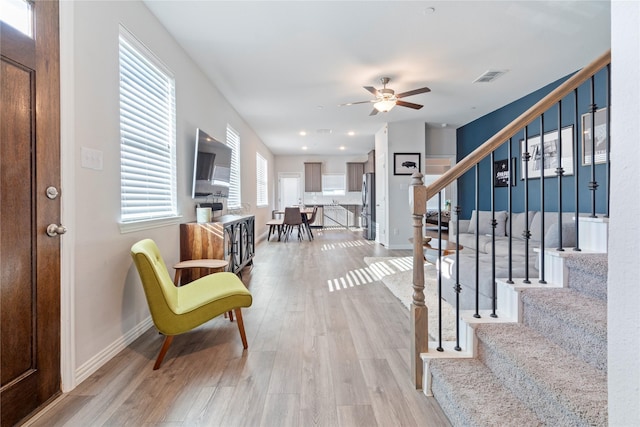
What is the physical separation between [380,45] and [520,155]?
3502mm

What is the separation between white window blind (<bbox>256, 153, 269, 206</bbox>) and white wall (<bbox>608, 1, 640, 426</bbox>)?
735 centimetres

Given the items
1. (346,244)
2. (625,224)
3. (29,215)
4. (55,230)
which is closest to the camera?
(625,224)

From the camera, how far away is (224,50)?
3.25 metres

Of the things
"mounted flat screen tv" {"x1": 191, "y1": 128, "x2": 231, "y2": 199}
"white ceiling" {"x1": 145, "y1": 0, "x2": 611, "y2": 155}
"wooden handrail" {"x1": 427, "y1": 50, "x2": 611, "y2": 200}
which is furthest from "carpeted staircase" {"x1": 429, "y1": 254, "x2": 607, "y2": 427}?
"mounted flat screen tv" {"x1": 191, "y1": 128, "x2": 231, "y2": 199}

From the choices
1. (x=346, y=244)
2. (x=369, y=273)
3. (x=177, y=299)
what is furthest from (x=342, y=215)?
(x=177, y=299)

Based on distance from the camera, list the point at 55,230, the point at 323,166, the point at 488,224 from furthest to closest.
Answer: the point at 323,166 → the point at 488,224 → the point at 55,230

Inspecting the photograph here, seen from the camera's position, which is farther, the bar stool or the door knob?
the bar stool

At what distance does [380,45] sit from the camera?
3.19m

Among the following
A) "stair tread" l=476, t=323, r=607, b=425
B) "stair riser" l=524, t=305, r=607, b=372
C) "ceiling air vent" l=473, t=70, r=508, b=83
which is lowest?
"stair tread" l=476, t=323, r=607, b=425

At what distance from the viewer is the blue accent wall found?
376cm

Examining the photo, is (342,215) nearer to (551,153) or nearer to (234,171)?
(234,171)

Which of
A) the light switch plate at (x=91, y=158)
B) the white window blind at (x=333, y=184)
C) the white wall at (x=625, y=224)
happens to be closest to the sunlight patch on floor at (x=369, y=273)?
the light switch plate at (x=91, y=158)

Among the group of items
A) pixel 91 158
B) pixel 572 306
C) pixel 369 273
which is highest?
pixel 91 158

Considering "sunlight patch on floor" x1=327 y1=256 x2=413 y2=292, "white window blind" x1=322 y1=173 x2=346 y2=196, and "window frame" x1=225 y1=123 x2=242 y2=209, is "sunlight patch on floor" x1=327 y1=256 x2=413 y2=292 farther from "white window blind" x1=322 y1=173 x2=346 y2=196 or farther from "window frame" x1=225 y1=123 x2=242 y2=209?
"white window blind" x1=322 y1=173 x2=346 y2=196
